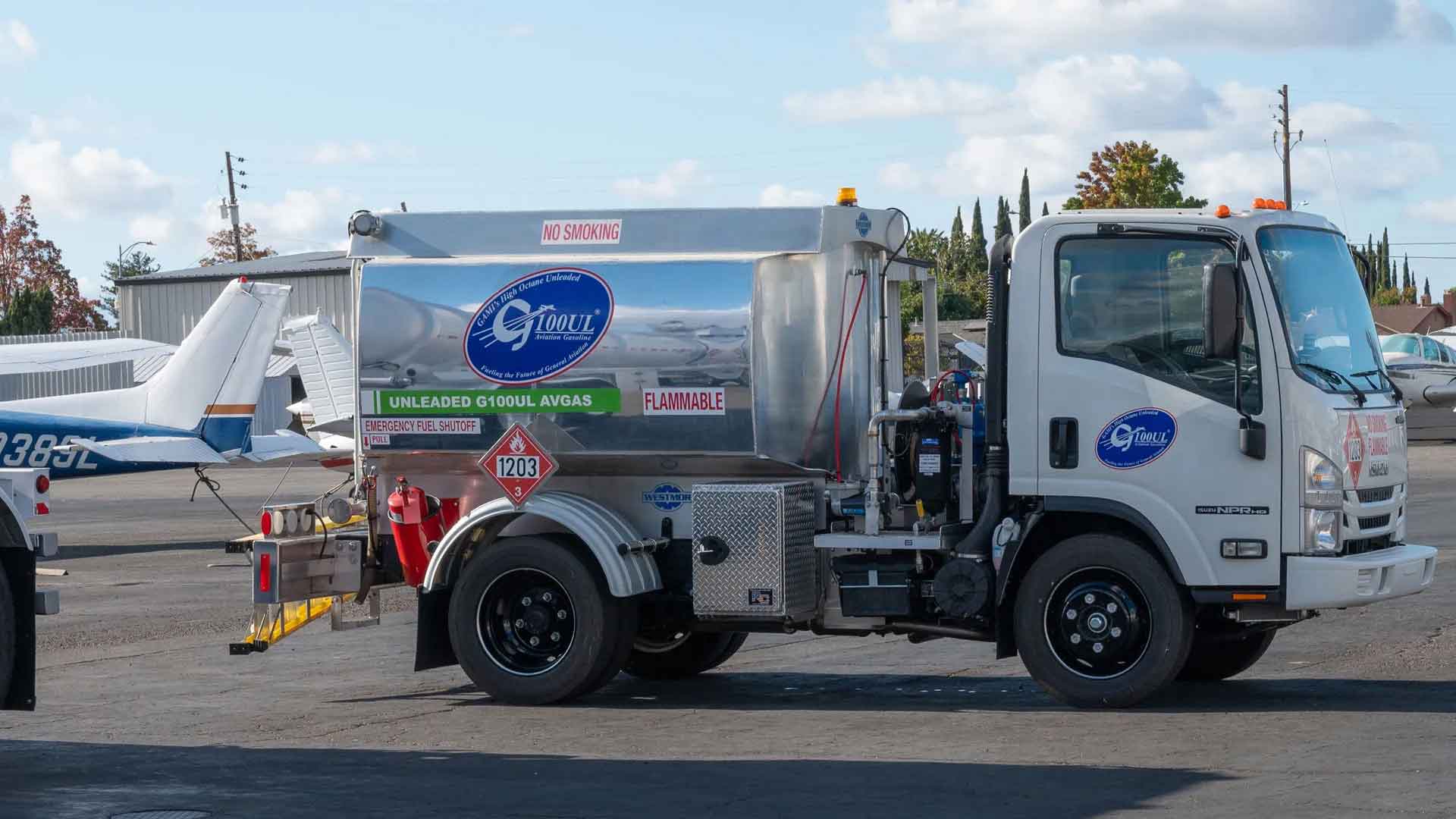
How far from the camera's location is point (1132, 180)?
63.8 m

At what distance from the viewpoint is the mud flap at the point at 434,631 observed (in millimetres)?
11219

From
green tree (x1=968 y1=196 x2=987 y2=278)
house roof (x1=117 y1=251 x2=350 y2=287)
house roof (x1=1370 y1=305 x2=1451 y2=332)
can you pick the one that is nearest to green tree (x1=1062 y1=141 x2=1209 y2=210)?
green tree (x1=968 y1=196 x2=987 y2=278)

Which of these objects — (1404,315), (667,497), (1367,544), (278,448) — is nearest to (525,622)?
(667,497)

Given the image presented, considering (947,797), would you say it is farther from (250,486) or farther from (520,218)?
(250,486)

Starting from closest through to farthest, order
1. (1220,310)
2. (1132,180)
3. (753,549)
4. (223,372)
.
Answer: (1220,310), (753,549), (223,372), (1132,180)

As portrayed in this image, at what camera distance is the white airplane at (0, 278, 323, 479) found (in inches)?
1022

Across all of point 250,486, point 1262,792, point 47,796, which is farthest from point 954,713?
point 250,486

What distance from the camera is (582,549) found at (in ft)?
36.2

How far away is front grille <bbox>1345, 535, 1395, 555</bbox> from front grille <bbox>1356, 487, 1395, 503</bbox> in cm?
22

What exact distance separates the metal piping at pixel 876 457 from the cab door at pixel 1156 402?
760 mm

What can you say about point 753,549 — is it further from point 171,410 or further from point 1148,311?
point 171,410

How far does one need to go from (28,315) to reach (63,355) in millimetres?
47605

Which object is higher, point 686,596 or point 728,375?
point 728,375

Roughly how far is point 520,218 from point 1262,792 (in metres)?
5.76
